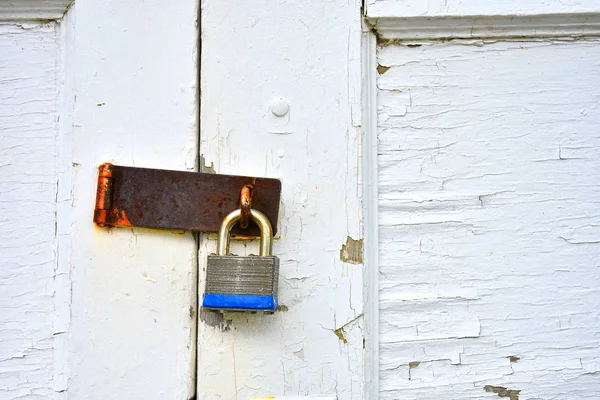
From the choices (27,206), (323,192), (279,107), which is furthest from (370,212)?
(27,206)

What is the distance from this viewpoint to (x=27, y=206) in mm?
768

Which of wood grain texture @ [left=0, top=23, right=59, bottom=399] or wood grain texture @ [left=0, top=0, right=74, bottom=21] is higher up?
wood grain texture @ [left=0, top=0, right=74, bottom=21]

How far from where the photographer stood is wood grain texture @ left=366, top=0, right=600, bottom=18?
2.59 ft

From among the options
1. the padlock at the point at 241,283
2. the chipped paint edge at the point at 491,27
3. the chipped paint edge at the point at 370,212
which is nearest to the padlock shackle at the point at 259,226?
the padlock at the point at 241,283

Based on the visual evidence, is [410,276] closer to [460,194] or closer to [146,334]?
[460,194]

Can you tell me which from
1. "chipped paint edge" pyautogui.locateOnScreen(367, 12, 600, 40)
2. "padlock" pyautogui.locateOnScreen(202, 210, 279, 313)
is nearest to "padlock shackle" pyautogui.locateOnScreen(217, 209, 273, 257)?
"padlock" pyautogui.locateOnScreen(202, 210, 279, 313)

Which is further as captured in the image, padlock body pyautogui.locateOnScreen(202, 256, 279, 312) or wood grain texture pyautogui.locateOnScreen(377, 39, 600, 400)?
wood grain texture pyautogui.locateOnScreen(377, 39, 600, 400)

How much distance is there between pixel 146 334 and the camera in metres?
0.74

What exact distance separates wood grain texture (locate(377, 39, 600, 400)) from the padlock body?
18cm

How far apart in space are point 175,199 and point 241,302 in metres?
0.15

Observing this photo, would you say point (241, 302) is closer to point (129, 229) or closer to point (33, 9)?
point (129, 229)

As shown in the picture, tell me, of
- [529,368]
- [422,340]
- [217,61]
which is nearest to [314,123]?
[217,61]

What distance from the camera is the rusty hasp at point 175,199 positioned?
728 mm

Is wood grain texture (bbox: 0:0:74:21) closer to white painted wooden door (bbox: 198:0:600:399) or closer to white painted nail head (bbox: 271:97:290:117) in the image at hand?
white painted wooden door (bbox: 198:0:600:399)
